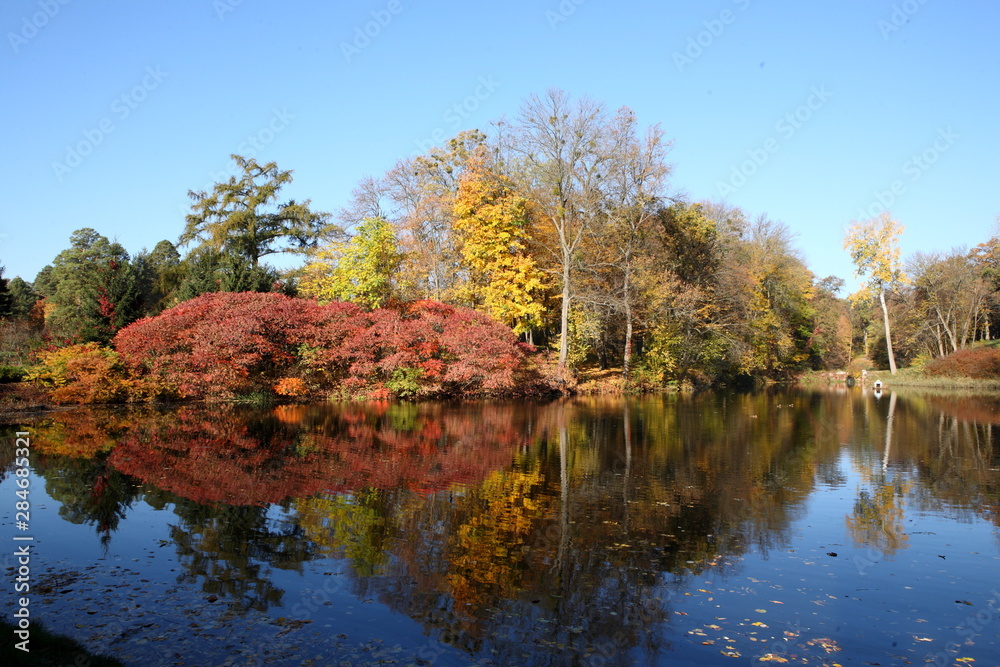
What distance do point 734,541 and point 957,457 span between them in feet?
31.6

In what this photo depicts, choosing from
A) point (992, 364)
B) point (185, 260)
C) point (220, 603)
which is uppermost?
point (185, 260)

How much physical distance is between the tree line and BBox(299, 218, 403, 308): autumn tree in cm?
8

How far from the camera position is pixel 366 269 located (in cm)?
2944

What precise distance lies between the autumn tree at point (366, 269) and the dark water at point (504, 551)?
14.9 meters

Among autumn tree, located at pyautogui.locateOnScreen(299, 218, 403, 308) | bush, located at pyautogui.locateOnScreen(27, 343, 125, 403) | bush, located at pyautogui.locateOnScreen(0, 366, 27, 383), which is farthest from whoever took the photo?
autumn tree, located at pyautogui.locateOnScreen(299, 218, 403, 308)

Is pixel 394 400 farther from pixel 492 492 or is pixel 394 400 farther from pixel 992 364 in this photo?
pixel 992 364

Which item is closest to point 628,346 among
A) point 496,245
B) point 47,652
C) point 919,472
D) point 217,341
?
point 496,245

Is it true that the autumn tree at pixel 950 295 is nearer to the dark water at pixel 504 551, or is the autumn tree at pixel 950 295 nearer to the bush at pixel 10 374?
the dark water at pixel 504 551

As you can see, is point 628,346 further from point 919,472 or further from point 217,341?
point 919,472

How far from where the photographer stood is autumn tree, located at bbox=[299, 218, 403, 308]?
29.4 m

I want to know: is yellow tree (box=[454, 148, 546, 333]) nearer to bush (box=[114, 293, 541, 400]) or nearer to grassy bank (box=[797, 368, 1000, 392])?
bush (box=[114, 293, 541, 400])

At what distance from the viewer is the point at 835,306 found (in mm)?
58500

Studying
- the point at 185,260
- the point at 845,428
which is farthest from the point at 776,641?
the point at 185,260

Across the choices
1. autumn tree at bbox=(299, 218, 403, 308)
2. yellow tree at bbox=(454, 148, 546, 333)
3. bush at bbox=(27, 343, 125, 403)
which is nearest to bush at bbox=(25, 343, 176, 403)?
bush at bbox=(27, 343, 125, 403)
